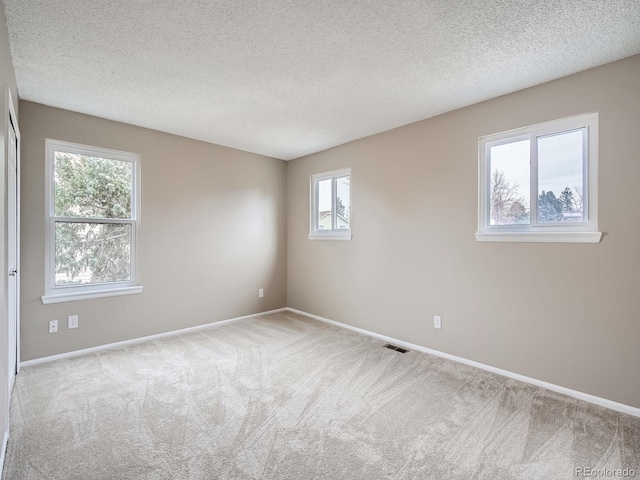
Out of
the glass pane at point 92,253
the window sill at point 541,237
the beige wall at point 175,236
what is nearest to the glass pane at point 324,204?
the beige wall at point 175,236

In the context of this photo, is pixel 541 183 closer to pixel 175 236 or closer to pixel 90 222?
pixel 175 236

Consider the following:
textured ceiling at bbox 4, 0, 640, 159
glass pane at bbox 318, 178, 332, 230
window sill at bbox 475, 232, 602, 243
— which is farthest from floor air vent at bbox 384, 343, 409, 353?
textured ceiling at bbox 4, 0, 640, 159

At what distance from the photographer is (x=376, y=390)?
8.41 ft

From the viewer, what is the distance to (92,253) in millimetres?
3408

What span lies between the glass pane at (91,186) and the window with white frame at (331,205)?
7.97 ft

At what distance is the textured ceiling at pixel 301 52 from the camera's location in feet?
5.93

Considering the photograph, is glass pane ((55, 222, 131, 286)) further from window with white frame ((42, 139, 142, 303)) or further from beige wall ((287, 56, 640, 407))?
beige wall ((287, 56, 640, 407))

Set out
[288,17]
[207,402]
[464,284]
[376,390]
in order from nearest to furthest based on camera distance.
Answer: [288,17] → [207,402] → [376,390] → [464,284]

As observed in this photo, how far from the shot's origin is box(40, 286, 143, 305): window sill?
10.1 ft

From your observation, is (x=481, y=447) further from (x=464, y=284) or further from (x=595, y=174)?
(x=595, y=174)

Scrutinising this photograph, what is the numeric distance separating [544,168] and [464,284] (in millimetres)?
1225

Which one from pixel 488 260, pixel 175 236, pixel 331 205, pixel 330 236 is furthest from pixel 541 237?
pixel 175 236

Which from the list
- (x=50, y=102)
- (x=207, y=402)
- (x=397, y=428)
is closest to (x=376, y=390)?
(x=397, y=428)

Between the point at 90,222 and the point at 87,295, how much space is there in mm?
773
